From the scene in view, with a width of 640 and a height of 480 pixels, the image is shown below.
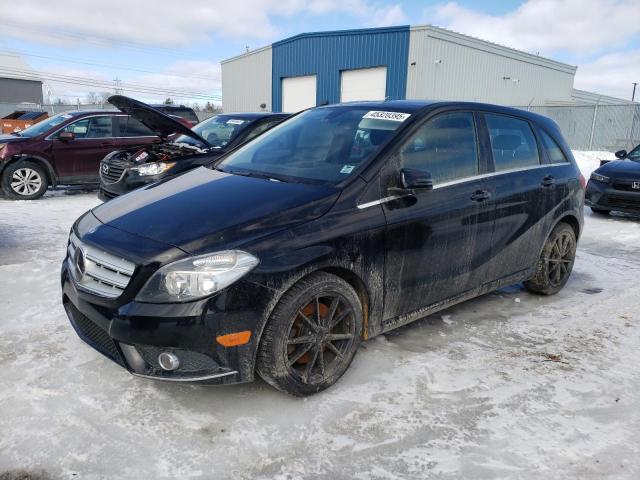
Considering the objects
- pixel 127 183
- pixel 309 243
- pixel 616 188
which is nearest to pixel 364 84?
pixel 616 188

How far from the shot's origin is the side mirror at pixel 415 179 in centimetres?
314

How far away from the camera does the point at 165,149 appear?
7.48m

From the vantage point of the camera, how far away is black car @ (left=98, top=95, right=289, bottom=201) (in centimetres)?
664

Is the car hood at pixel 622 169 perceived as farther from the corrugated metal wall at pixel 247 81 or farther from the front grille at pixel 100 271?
the corrugated metal wall at pixel 247 81

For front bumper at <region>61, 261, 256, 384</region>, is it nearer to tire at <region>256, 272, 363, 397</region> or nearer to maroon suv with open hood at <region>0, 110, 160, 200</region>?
tire at <region>256, 272, 363, 397</region>

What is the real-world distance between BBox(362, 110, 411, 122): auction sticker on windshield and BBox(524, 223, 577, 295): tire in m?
1.99

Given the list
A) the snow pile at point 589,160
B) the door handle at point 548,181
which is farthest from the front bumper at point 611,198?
the snow pile at point 589,160

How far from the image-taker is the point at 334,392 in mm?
3066

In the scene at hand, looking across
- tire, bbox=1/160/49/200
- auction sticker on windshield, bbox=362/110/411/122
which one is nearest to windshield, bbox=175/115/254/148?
tire, bbox=1/160/49/200

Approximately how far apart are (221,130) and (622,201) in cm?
681

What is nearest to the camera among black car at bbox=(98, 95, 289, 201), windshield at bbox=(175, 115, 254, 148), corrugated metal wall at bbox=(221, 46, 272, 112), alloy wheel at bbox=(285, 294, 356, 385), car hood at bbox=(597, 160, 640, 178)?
alloy wheel at bbox=(285, 294, 356, 385)

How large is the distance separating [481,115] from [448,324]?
1.67 m

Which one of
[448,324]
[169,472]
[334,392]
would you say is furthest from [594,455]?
[169,472]

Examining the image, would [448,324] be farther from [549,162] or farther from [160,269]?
[160,269]
